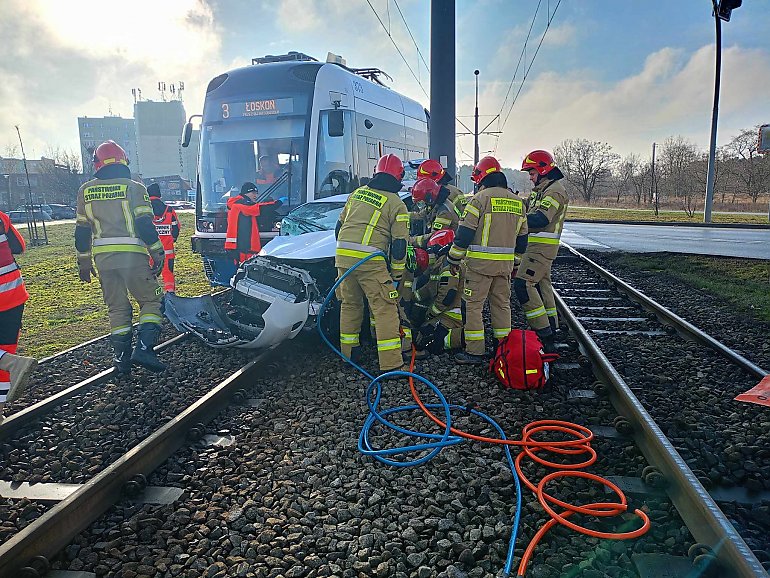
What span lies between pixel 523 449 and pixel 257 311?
338 cm

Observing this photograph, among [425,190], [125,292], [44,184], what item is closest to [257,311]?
[125,292]

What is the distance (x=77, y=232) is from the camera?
5.78m

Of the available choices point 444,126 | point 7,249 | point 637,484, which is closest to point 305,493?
point 637,484

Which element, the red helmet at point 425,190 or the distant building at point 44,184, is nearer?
the red helmet at point 425,190

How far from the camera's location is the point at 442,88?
1238cm

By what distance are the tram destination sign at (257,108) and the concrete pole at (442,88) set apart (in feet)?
14.5

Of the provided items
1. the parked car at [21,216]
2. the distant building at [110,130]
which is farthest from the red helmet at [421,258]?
the distant building at [110,130]

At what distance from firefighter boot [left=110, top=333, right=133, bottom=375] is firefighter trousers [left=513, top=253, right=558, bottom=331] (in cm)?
418

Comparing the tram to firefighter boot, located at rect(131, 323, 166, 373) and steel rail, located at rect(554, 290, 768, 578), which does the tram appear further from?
steel rail, located at rect(554, 290, 768, 578)

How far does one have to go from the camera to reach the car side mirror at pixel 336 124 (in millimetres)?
8570

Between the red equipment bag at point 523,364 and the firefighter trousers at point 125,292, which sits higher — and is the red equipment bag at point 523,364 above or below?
below

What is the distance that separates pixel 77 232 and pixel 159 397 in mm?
2070

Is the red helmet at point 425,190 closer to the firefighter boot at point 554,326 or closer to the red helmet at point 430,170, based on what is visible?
the red helmet at point 430,170

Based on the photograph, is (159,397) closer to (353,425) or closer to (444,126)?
(353,425)
